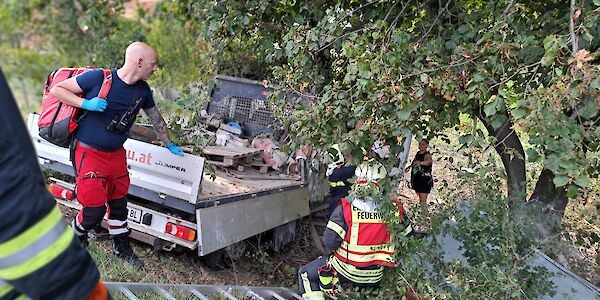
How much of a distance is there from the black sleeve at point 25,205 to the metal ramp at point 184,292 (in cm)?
214

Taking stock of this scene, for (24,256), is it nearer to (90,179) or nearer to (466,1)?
(90,179)

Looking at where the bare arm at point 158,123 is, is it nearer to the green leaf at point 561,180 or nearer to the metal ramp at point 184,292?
the metal ramp at point 184,292

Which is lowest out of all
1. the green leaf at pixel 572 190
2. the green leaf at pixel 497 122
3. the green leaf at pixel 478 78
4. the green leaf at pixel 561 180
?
the green leaf at pixel 572 190

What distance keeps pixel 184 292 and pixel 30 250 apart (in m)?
2.75

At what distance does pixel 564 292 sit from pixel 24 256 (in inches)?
157

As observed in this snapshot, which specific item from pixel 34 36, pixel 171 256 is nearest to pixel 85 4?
pixel 34 36

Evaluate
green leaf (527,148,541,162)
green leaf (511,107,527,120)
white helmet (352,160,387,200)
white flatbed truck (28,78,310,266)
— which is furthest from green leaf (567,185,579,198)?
white flatbed truck (28,78,310,266)

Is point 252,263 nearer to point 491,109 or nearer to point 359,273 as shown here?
point 359,273

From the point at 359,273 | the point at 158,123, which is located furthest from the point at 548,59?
the point at 158,123

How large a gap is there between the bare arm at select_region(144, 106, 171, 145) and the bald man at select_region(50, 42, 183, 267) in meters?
0.14

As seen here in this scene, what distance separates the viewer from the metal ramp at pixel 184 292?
11.8 feet

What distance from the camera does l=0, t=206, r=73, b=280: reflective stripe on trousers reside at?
4.27ft

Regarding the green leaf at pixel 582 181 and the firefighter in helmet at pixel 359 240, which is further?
the firefighter in helmet at pixel 359 240

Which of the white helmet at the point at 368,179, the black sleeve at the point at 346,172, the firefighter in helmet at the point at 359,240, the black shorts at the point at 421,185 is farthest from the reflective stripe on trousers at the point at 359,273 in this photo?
the black shorts at the point at 421,185
